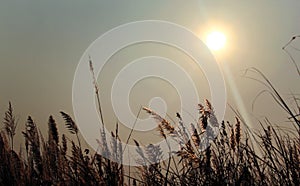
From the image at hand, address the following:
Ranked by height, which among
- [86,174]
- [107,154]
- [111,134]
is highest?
[111,134]

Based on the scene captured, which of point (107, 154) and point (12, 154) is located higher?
point (12, 154)

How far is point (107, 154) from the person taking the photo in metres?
2.15

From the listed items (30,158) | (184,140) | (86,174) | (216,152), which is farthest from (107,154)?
A: (30,158)

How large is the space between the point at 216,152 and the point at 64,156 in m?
0.98

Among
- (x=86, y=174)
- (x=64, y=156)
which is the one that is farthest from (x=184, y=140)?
(x=64, y=156)

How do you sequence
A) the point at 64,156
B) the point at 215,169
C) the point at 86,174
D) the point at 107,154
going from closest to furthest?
the point at 86,174 < the point at 107,154 < the point at 215,169 < the point at 64,156

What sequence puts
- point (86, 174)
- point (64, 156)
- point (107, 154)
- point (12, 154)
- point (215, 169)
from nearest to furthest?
point (86, 174)
point (107, 154)
point (215, 169)
point (64, 156)
point (12, 154)

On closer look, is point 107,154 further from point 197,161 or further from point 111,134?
point 197,161

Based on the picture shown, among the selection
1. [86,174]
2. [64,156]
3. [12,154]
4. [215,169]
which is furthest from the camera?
[12,154]

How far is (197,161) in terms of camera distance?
2080mm

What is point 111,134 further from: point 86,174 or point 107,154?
point 86,174

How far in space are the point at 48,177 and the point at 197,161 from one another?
36.7 inches

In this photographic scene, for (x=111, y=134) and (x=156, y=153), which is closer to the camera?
(x=156, y=153)

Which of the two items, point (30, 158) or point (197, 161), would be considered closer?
point (197, 161)
